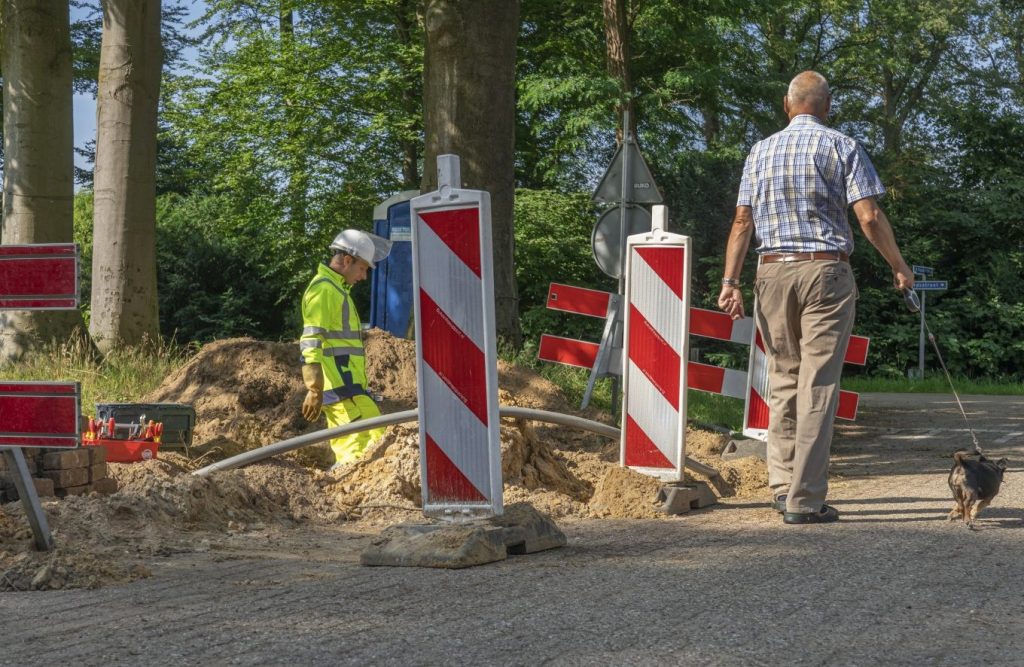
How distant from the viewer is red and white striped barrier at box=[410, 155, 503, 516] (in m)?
5.77

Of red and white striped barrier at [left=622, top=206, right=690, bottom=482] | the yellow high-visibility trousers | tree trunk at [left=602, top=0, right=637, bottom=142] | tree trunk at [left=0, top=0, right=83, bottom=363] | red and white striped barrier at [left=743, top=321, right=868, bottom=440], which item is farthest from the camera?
tree trunk at [left=602, top=0, right=637, bottom=142]

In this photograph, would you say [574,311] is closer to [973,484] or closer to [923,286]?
[973,484]

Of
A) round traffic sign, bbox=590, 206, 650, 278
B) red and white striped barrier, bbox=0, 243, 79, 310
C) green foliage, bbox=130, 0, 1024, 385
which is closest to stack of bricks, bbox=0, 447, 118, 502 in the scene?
red and white striped barrier, bbox=0, 243, 79, 310

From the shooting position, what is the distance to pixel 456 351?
5816 mm

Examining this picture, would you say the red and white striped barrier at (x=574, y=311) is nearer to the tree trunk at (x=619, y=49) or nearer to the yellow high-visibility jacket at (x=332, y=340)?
the yellow high-visibility jacket at (x=332, y=340)

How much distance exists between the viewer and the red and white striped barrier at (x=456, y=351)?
5.77 metres

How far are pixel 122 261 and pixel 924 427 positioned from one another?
8609 millimetres

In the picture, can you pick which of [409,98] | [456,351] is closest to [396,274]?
[456,351]

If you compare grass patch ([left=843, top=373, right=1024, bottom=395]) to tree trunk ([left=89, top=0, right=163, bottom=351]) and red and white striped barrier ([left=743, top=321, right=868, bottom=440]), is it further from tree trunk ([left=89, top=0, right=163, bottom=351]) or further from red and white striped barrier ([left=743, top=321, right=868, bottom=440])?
red and white striped barrier ([left=743, top=321, right=868, bottom=440])

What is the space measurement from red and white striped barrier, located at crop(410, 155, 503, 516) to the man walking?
1781 mm

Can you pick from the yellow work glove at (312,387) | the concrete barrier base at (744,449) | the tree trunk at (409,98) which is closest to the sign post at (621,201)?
the concrete barrier base at (744,449)

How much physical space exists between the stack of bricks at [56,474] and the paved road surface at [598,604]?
993 mm

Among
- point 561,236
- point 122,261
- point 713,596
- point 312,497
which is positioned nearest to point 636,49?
point 561,236

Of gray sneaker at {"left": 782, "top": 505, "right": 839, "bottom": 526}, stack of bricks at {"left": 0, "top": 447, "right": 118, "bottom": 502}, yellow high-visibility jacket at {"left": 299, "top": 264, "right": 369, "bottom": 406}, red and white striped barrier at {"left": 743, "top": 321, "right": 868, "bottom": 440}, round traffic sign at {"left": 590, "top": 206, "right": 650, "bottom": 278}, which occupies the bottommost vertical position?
gray sneaker at {"left": 782, "top": 505, "right": 839, "bottom": 526}
